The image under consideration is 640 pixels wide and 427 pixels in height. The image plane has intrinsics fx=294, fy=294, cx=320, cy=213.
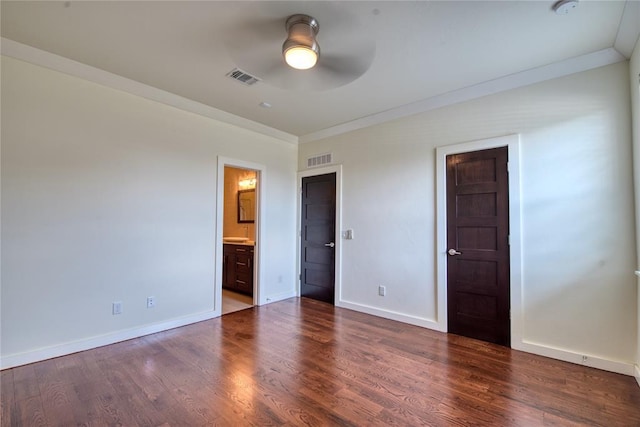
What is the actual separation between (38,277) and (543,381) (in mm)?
4315

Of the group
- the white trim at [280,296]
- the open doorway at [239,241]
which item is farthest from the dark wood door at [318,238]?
the open doorway at [239,241]

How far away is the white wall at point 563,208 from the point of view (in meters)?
2.46

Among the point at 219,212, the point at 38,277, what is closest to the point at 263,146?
the point at 219,212

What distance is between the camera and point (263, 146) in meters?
4.54

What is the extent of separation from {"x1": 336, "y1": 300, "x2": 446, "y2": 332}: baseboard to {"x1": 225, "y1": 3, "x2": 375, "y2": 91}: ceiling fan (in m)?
2.83

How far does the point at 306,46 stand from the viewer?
6.06ft

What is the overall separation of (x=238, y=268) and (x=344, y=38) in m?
4.06

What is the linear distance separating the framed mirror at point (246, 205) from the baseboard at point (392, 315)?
2.49 meters

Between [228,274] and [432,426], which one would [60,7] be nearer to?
[432,426]

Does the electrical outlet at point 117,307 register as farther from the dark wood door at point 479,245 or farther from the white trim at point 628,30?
the white trim at point 628,30

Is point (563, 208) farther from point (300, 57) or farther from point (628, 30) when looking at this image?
point (300, 57)

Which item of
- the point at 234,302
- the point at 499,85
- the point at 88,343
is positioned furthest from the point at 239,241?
the point at 499,85

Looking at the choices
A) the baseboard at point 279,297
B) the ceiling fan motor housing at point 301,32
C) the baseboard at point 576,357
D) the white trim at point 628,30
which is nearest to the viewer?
the ceiling fan motor housing at point 301,32

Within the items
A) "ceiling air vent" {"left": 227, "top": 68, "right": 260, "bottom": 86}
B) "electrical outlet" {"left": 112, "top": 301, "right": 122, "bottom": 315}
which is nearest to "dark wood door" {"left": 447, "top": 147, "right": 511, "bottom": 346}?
"ceiling air vent" {"left": 227, "top": 68, "right": 260, "bottom": 86}
